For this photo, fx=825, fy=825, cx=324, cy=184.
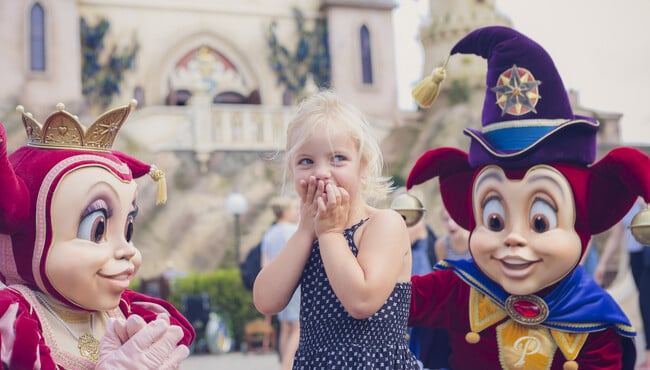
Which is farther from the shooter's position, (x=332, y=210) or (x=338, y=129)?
(x=338, y=129)

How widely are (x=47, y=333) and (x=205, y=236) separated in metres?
15.1

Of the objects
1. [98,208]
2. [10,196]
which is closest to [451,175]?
[98,208]

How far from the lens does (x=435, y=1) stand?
995 inches

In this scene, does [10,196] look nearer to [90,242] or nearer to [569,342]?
[90,242]

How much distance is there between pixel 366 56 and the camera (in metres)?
23.6

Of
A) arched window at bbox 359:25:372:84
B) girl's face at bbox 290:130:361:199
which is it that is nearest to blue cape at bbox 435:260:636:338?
girl's face at bbox 290:130:361:199

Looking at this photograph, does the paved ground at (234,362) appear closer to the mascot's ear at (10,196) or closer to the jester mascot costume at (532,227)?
the jester mascot costume at (532,227)

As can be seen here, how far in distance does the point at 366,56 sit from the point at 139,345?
841 inches

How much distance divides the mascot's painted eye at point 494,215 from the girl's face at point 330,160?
95 cm

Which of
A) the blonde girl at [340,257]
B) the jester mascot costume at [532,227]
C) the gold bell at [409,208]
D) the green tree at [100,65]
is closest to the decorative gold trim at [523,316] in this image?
the jester mascot costume at [532,227]

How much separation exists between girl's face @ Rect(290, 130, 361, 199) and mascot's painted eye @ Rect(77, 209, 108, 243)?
71 centimetres

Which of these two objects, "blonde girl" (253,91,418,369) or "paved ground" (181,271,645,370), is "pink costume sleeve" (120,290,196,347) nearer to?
"blonde girl" (253,91,418,369)

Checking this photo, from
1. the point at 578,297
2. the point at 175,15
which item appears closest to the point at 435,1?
the point at 175,15

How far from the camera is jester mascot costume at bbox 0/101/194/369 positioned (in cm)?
276
